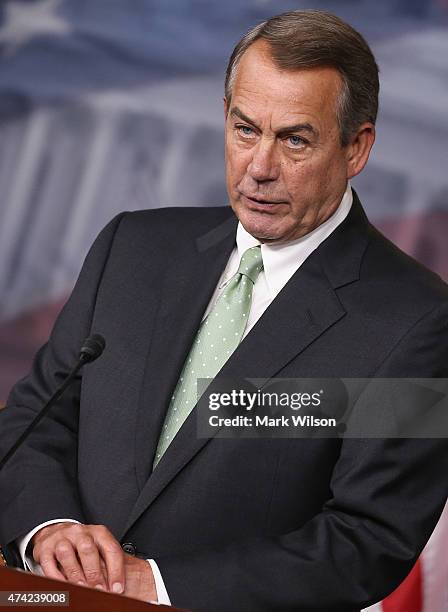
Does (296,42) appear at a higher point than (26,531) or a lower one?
higher

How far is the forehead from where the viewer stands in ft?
6.33

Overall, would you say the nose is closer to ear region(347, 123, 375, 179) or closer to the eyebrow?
the eyebrow

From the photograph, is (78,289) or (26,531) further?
(78,289)

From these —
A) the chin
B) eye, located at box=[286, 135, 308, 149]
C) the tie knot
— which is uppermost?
eye, located at box=[286, 135, 308, 149]

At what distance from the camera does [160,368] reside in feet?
6.79

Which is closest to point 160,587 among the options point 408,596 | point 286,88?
point 286,88

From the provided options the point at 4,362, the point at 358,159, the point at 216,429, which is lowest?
the point at 4,362

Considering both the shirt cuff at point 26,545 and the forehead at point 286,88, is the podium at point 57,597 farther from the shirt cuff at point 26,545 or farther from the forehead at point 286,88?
the forehead at point 286,88

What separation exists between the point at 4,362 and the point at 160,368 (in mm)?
2999

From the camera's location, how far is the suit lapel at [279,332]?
196 cm

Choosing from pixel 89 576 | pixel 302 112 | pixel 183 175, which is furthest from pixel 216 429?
pixel 183 175

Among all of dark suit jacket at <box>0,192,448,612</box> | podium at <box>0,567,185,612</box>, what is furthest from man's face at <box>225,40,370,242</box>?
podium at <box>0,567,185,612</box>

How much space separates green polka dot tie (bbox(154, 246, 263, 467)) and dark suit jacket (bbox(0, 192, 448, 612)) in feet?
0.09

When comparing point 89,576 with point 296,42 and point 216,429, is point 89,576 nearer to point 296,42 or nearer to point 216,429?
point 216,429
